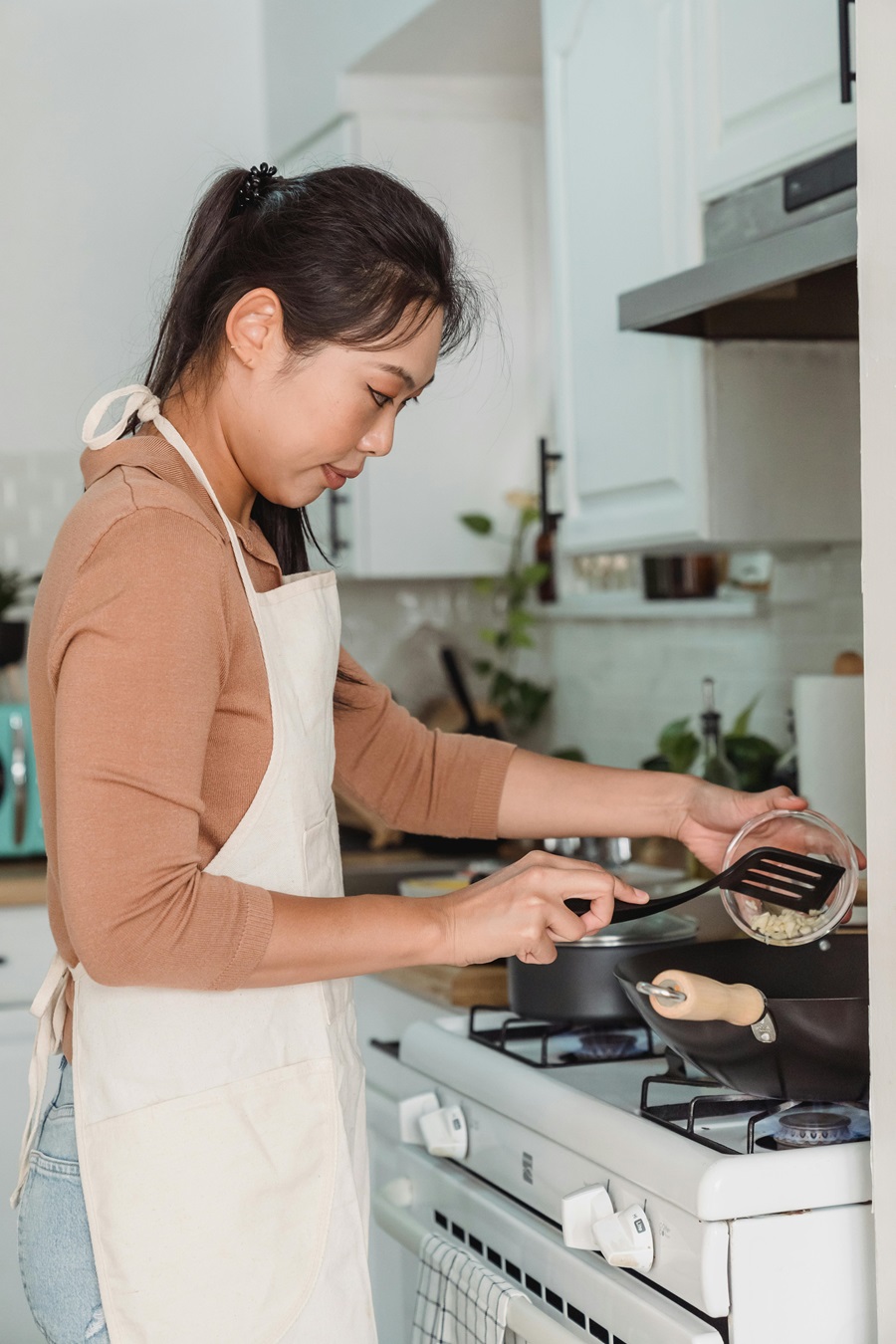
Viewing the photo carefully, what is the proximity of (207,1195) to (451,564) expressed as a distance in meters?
2.09

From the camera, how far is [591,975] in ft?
5.11

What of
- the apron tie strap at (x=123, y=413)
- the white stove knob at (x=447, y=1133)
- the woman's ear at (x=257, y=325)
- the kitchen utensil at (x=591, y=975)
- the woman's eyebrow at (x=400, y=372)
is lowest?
the white stove knob at (x=447, y=1133)

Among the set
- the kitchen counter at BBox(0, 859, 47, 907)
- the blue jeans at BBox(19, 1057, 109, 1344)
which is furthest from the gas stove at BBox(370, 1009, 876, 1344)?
the kitchen counter at BBox(0, 859, 47, 907)

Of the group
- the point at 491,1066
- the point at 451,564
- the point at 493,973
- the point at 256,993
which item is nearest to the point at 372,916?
the point at 256,993

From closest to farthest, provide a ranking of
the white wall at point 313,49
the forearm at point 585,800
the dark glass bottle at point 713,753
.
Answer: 1. the forearm at point 585,800
2. the dark glass bottle at point 713,753
3. the white wall at point 313,49

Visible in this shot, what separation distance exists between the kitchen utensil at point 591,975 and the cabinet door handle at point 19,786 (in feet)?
5.08

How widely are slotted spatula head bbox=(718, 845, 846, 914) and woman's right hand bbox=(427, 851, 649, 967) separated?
148 mm

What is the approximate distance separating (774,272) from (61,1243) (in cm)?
118

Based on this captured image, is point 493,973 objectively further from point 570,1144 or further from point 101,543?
point 101,543

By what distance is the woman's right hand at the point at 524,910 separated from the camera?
1.11 meters

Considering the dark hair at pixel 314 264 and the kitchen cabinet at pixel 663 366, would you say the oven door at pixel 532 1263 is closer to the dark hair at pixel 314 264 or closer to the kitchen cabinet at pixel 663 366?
the dark hair at pixel 314 264

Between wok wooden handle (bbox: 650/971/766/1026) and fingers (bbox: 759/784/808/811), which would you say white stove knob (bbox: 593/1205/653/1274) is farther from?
fingers (bbox: 759/784/808/811)

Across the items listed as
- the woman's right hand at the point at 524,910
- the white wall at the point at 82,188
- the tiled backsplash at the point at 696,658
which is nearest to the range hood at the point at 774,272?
the tiled backsplash at the point at 696,658

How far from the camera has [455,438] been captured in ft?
10.2
